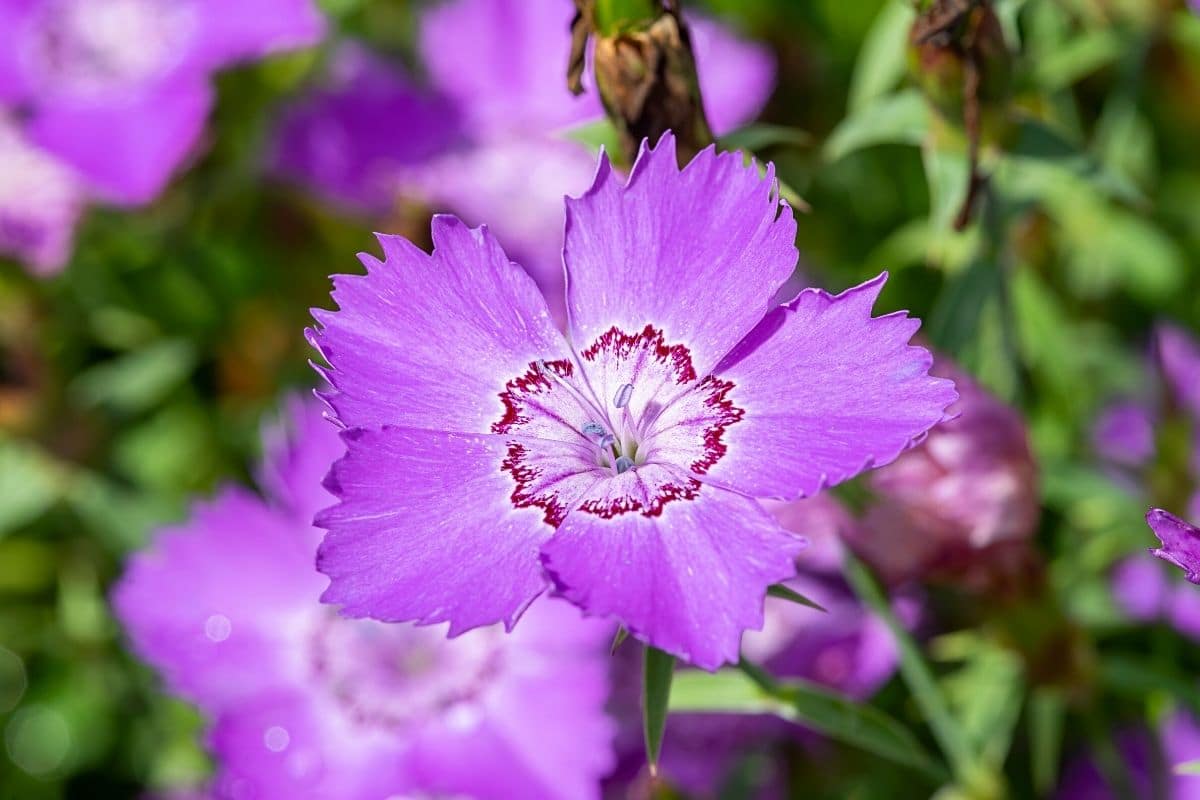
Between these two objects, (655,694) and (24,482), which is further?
(24,482)

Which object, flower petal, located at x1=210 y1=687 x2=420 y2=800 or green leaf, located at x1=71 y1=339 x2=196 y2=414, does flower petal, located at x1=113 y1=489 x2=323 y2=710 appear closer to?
flower petal, located at x1=210 y1=687 x2=420 y2=800

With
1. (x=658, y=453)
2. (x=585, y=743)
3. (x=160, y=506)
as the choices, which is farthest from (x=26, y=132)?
(x=658, y=453)

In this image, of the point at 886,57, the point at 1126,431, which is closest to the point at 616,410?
the point at 886,57

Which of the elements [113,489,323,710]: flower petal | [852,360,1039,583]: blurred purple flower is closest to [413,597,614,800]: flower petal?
[113,489,323,710]: flower petal

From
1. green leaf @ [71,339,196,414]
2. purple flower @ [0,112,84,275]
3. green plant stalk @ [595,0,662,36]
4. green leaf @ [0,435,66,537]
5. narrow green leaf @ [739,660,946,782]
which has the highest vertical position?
green plant stalk @ [595,0,662,36]

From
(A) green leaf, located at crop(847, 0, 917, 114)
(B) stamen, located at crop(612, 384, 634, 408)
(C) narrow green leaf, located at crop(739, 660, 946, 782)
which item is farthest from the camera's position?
(A) green leaf, located at crop(847, 0, 917, 114)

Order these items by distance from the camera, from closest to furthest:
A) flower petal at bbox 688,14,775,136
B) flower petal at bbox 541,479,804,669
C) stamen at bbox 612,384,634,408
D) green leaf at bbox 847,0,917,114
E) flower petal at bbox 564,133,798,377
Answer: flower petal at bbox 541,479,804,669
flower petal at bbox 564,133,798,377
stamen at bbox 612,384,634,408
green leaf at bbox 847,0,917,114
flower petal at bbox 688,14,775,136

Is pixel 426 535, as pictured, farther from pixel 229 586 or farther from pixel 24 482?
pixel 24 482

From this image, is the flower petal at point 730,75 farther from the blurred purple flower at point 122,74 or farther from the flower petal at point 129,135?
the flower petal at point 129,135
